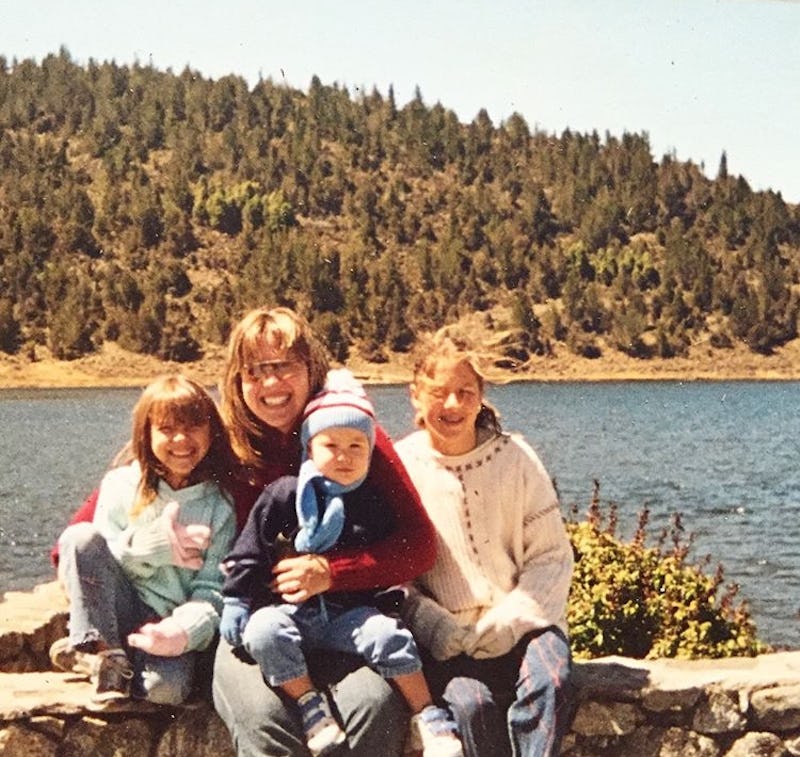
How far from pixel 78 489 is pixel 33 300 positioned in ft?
242

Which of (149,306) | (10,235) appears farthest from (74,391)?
(10,235)

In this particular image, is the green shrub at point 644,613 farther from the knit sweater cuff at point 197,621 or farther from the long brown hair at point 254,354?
the knit sweater cuff at point 197,621

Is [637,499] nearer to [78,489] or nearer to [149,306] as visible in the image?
[78,489]

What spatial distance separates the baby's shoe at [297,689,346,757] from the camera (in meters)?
3.47

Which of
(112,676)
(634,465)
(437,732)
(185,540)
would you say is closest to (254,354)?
(185,540)

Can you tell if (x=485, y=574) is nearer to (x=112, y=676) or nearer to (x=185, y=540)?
(x=185, y=540)

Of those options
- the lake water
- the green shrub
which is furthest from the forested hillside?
the green shrub

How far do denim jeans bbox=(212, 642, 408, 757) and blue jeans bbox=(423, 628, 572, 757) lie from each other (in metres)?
0.21

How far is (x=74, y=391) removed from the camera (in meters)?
85.4

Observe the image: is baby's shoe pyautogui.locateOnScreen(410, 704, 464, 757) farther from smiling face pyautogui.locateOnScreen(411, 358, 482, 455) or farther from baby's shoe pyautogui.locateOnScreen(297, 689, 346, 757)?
smiling face pyautogui.locateOnScreen(411, 358, 482, 455)

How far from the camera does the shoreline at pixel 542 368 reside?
91.0m

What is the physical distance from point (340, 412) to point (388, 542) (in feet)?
1.51

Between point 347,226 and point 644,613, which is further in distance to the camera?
point 347,226

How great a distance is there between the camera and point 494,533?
3.96 m
